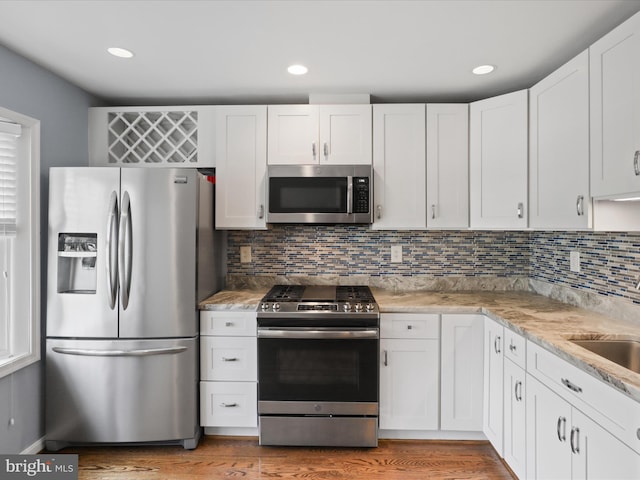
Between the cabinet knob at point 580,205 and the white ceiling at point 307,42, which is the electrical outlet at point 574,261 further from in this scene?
the white ceiling at point 307,42

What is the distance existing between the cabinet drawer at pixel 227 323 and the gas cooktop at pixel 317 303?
13cm

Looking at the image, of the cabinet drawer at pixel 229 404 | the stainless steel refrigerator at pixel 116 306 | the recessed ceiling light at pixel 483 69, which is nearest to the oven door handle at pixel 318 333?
the cabinet drawer at pixel 229 404

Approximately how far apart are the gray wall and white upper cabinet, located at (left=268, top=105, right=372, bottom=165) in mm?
1309

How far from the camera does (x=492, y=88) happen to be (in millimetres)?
2613

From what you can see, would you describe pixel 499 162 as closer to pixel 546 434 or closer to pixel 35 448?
pixel 546 434

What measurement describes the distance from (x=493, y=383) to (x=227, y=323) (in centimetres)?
160

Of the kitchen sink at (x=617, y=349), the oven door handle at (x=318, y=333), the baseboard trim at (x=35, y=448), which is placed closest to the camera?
the kitchen sink at (x=617, y=349)

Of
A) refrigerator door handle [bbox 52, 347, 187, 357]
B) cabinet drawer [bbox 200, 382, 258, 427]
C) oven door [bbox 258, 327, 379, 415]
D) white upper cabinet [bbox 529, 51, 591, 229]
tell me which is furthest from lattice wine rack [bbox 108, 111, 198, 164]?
white upper cabinet [bbox 529, 51, 591, 229]

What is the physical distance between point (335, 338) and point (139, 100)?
7.37 ft

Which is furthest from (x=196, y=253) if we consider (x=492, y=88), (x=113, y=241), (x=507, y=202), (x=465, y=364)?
(x=492, y=88)

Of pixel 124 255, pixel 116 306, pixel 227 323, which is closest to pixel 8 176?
pixel 124 255

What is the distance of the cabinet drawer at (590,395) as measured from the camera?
3.80 ft

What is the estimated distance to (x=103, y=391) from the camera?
7.45 feet

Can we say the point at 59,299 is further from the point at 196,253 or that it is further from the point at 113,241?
the point at 196,253
